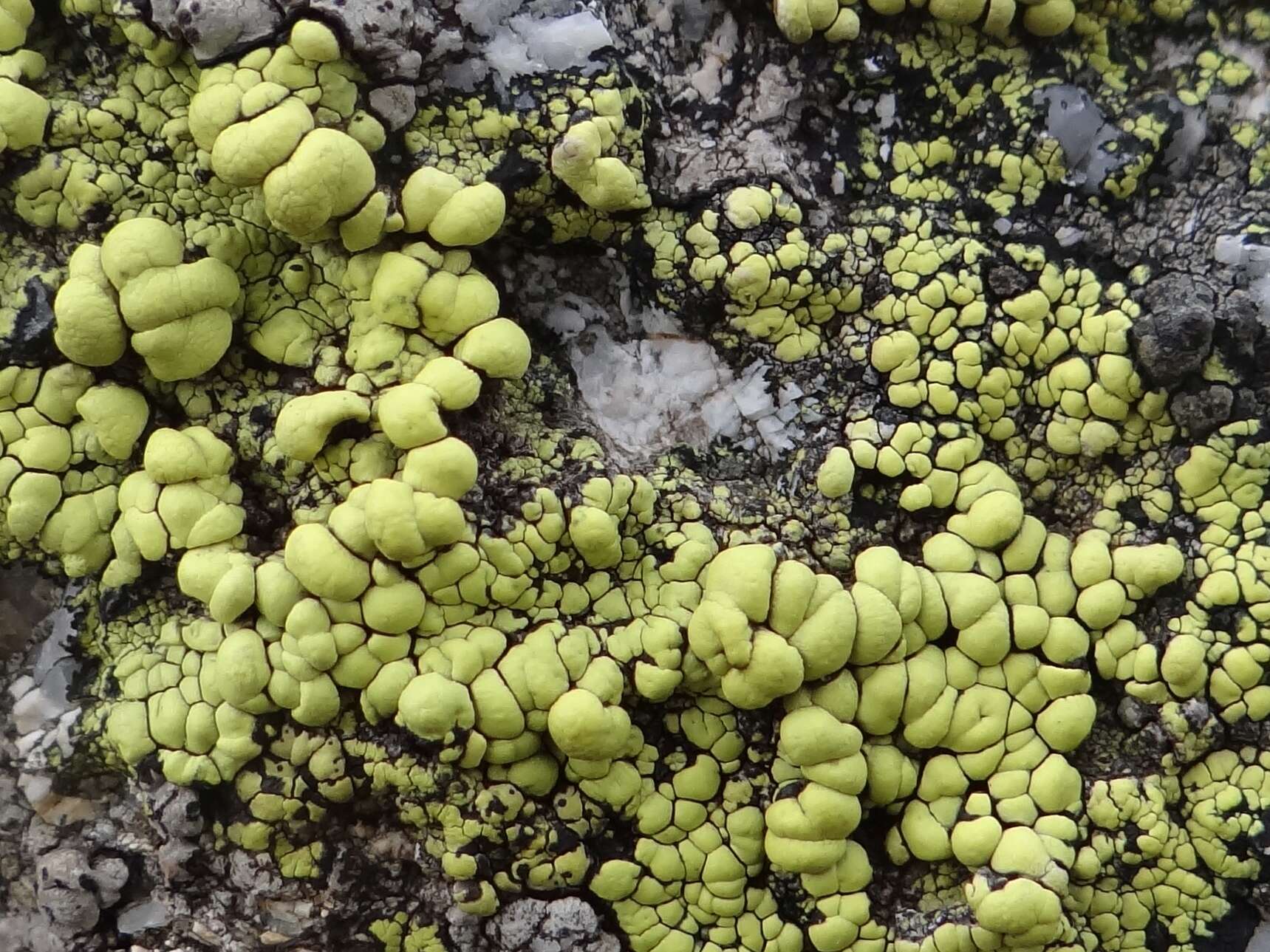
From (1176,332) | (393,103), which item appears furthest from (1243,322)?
(393,103)

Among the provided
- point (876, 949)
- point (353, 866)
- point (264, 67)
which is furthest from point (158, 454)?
point (876, 949)

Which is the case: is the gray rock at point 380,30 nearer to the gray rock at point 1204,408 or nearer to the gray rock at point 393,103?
A: the gray rock at point 393,103

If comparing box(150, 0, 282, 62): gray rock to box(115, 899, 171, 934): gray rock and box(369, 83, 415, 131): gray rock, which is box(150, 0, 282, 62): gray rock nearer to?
box(369, 83, 415, 131): gray rock

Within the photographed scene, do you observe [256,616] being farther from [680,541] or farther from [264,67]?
[264,67]

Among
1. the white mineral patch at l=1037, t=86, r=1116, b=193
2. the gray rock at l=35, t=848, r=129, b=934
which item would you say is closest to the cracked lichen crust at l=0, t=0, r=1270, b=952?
the white mineral patch at l=1037, t=86, r=1116, b=193

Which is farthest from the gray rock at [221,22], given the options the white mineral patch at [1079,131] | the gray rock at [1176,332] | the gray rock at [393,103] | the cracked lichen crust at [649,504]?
the gray rock at [1176,332]
